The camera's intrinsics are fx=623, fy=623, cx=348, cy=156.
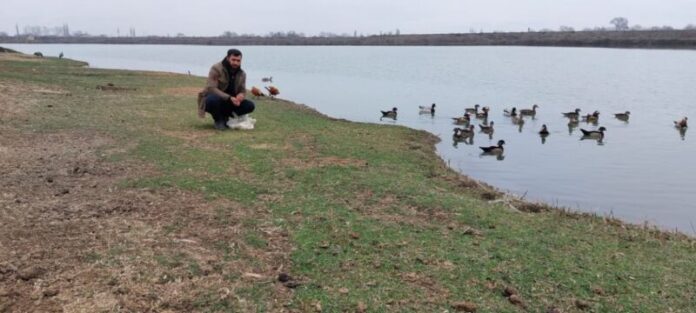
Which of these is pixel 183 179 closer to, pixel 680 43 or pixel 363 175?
pixel 363 175

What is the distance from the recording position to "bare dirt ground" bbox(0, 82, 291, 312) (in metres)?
3.83

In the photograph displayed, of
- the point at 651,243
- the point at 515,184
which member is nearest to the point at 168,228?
the point at 651,243

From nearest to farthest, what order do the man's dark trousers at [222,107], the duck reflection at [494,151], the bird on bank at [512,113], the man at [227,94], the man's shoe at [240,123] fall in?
the man at [227,94]
the man's dark trousers at [222,107]
the man's shoe at [240,123]
the duck reflection at [494,151]
the bird on bank at [512,113]

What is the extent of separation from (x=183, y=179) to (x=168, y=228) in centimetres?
186

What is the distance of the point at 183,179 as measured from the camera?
22.9 feet

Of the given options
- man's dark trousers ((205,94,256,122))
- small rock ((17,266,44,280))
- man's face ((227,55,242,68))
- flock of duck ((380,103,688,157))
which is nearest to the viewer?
small rock ((17,266,44,280))

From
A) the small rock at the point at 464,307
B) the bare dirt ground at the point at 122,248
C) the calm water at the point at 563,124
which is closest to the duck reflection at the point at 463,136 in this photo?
the calm water at the point at 563,124

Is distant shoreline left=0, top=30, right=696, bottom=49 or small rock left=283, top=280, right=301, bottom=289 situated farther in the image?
distant shoreline left=0, top=30, right=696, bottom=49

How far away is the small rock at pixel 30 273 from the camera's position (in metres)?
4.00

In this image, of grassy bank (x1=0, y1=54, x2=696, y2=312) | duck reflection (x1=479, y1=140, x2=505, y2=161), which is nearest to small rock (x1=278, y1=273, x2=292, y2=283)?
grassy bank (x1=0, y1=54, x2=696, y2=312)

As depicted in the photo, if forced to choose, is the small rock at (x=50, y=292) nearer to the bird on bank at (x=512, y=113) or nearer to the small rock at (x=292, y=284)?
the small rock at (x=292, y=284)

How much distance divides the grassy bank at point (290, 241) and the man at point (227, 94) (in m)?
1.98

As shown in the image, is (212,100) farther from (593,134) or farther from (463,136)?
(593,134)

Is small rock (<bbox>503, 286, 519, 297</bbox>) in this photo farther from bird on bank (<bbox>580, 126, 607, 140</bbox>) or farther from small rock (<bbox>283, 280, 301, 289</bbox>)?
bird on bank (<bbox>580, 126, 607, 140</bbox>)
